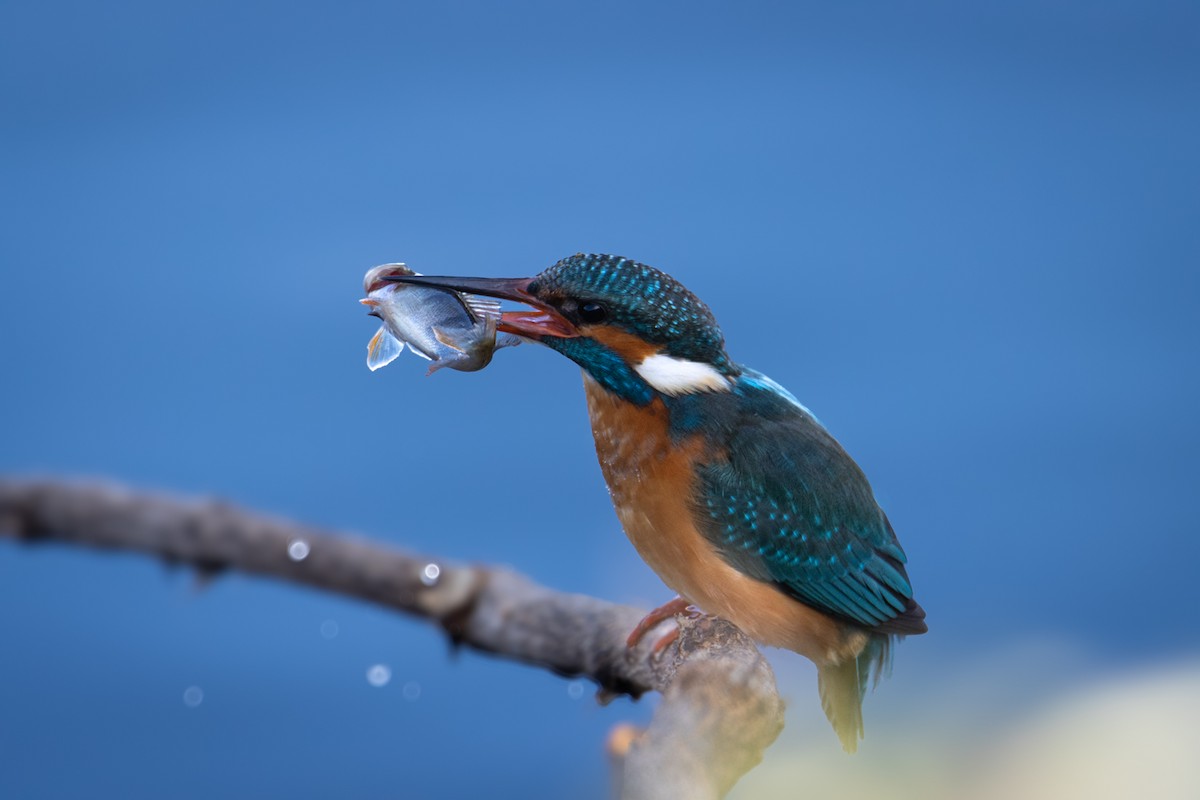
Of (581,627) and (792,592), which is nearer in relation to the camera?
(792,592)

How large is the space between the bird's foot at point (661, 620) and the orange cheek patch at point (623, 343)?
359mm

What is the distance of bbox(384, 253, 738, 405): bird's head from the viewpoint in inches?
58.6

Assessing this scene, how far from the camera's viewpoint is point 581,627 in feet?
5.99

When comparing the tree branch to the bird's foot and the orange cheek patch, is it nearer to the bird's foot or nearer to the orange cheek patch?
the bird's foot

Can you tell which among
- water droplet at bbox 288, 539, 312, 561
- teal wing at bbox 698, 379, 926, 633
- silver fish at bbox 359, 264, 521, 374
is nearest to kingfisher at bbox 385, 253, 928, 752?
teal wing at bbox 698, 379, 926, 633

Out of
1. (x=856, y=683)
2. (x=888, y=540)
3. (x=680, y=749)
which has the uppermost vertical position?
(x=888, y=540)

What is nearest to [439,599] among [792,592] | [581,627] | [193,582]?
[581,627]

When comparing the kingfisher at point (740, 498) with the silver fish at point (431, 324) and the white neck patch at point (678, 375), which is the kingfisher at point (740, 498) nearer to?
the white neck patch at point (678, 375)

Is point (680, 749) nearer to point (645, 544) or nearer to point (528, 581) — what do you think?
point (645, 544)

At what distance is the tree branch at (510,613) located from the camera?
54.5 inches

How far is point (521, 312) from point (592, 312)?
0.26 feet

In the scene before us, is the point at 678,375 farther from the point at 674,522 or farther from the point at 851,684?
the point at 851,684

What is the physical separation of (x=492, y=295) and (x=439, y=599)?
0.67m

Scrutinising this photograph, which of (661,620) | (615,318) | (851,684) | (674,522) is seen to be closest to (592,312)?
(615,318)
